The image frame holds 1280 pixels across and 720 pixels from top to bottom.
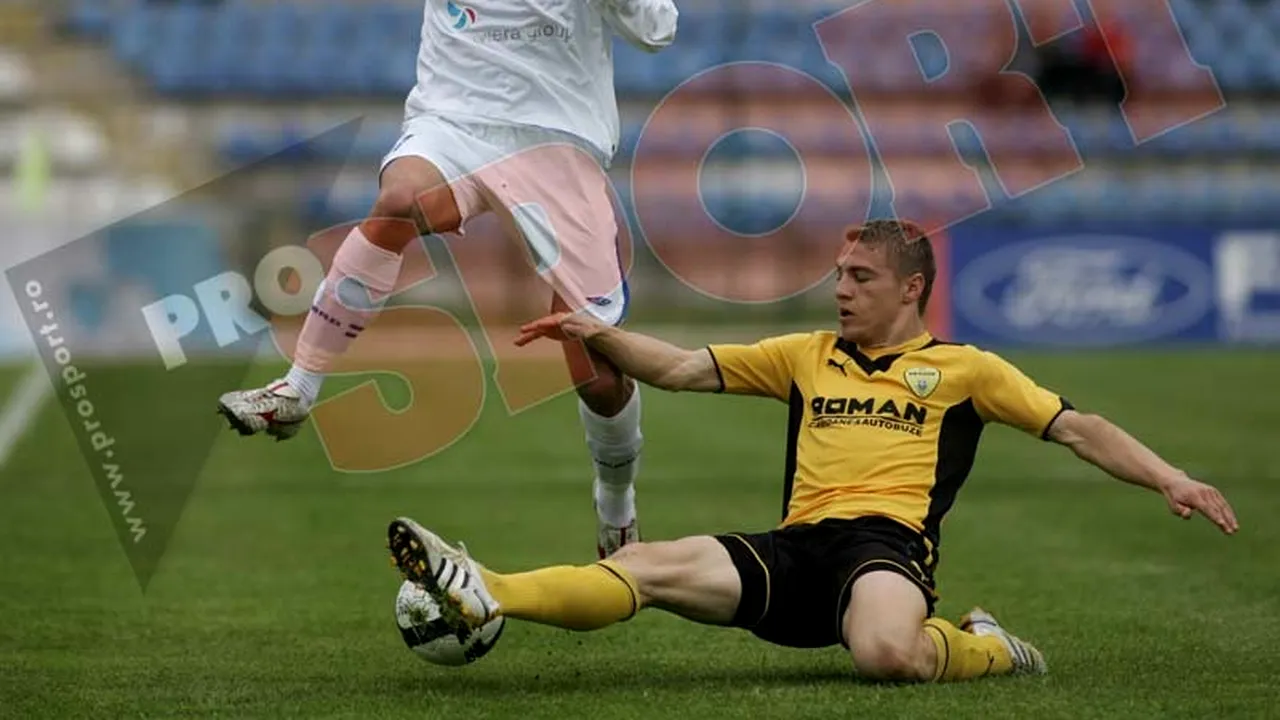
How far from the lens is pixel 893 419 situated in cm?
602

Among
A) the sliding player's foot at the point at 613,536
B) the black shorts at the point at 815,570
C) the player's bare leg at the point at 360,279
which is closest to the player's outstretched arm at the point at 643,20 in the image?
the player's bare leg at the point at 360,279

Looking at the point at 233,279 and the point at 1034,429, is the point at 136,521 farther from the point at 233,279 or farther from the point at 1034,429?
the point at 233,279

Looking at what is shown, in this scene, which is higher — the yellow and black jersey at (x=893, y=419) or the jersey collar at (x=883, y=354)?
the jersey collar at (x=883, y=354)

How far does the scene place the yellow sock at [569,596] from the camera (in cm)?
557

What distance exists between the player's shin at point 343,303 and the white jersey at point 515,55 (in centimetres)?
63

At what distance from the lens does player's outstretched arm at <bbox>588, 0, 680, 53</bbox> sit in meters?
6.97

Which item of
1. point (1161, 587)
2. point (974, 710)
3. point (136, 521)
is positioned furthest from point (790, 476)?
point (136, 521)

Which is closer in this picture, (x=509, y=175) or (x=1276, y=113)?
(x=509, y=175)

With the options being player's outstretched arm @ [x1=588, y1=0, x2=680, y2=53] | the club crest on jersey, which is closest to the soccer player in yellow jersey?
the club crest on jersey

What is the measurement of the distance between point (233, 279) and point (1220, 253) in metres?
10.2

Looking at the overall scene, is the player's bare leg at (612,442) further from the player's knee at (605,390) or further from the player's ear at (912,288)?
the player's ear at (912,288)

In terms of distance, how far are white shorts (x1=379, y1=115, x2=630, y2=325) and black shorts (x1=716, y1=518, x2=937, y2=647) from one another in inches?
56.9

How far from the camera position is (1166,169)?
2509 centimetres

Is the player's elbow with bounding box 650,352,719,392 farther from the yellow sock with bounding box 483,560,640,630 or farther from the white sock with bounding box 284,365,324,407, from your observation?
the white sock with bounding box 284,365,324,407
